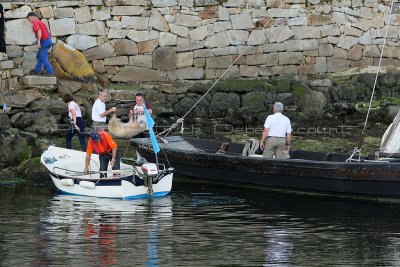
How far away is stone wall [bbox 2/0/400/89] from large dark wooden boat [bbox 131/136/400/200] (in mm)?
6564

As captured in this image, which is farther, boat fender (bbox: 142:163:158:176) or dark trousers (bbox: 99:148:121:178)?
dark trousers (bbox: 99:148:121:178)

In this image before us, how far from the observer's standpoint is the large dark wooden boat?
2018cm

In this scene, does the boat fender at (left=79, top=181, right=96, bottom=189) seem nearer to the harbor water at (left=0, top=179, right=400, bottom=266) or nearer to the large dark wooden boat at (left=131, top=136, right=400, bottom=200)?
the harbor water at (left=0, top=179, right=400, bottom=266)

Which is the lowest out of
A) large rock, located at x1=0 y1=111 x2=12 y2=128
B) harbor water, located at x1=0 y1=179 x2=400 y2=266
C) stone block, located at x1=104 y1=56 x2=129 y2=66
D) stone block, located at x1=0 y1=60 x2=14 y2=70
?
harbor water, located at x1=0 y1=179 x2=400 y2=266

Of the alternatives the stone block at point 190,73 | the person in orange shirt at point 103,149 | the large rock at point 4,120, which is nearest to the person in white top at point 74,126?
the large rock at point 4,120

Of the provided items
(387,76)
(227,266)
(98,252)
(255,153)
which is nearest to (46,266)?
(98,252)

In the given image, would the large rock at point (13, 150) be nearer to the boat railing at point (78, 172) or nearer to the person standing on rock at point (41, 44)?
the boat railing at point (78, 172)

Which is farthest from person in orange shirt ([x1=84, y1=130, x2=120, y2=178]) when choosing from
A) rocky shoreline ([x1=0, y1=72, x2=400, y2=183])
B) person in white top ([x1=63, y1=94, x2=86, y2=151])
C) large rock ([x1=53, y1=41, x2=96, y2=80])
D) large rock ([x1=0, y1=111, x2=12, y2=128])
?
large rock ([x1=53, y1=41, x2=96, y2=80])

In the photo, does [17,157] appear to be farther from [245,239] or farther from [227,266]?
[227,266]

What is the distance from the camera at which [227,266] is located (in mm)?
15406

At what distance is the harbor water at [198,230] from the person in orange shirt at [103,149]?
611mm

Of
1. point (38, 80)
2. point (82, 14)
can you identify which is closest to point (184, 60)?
point (82, 14)

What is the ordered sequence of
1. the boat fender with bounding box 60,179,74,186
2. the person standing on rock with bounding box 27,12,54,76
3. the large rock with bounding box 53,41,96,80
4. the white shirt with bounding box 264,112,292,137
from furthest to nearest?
1. the large rock with bounding box 53,41,96,80
2. the person standing on rock with bounding box 27,12,54,76
3. the white shirt with bounding box 264,112,292,137
4. the boat fender with bounding box 60,179,74,186

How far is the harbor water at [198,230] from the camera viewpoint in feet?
52.2
